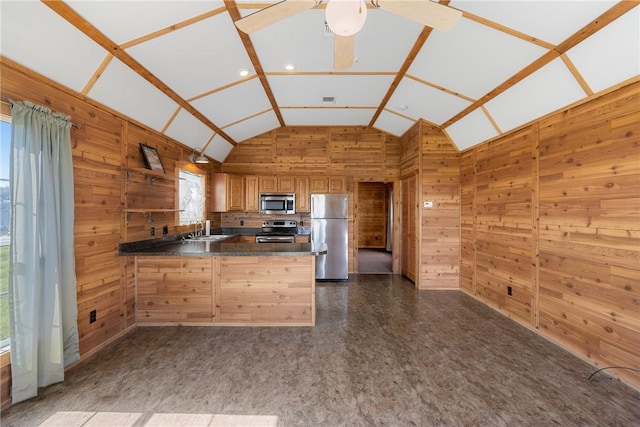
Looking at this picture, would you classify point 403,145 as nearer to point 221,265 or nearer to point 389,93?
point 389,93

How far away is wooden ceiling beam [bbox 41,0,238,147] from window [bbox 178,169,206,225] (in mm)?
1315

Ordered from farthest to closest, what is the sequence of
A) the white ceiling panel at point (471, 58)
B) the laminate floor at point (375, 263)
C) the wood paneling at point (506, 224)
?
the laminate floor at point (375, 263), the wood paneling at point (506, 224), the white ceiling panel at point (471, 58)

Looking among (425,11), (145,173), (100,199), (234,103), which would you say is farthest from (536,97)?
(100,199)

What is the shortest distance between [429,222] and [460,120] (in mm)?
1751

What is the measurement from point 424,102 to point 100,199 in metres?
4.35

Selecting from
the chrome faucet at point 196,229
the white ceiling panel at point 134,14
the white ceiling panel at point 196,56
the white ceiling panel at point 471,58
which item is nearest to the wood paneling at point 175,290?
the chrome faucet at point 196,229

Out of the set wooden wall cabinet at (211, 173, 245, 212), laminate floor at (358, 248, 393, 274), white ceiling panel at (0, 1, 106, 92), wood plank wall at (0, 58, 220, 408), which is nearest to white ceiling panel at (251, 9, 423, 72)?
white ceiling panel at (0, 1, 106, 92)

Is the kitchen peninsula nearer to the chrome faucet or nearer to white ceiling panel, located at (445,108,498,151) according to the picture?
the chrome faucet

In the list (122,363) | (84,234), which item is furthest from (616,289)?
(84,234)

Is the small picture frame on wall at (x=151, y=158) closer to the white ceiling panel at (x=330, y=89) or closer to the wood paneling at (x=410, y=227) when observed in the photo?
the white ceiling panel at (x=330, y=89)

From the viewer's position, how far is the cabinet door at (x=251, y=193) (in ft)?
18.5

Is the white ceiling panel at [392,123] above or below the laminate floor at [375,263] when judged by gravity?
above

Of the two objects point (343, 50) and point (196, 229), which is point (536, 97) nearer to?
point (343, 50)

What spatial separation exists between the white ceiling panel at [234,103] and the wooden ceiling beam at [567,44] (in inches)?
118
